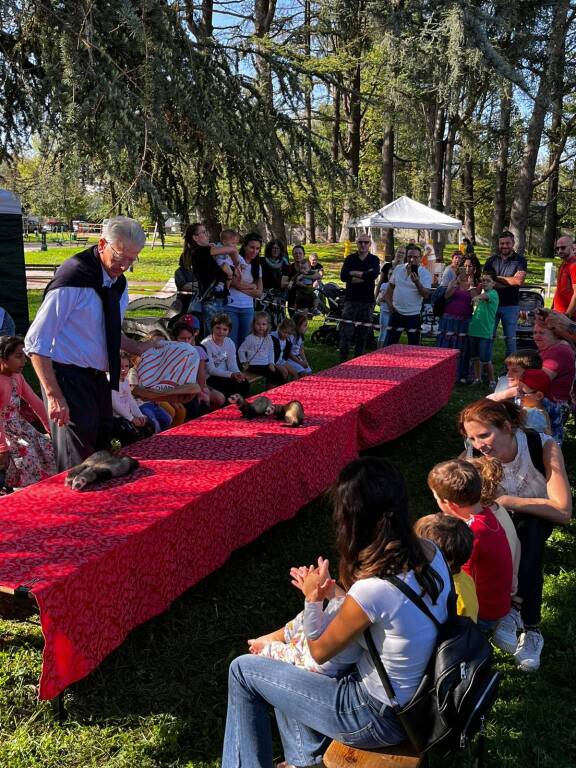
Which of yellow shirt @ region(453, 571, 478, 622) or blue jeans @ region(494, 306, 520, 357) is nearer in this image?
yellow shirt @ region(453, 571, 478, 622)

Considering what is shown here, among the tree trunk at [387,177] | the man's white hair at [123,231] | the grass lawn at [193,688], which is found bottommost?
the grass lawn at [193,688]

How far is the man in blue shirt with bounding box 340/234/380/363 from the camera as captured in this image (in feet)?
30.7

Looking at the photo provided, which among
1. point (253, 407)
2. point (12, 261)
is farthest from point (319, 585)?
point (12, 261)

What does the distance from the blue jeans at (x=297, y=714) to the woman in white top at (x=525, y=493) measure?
1.40m

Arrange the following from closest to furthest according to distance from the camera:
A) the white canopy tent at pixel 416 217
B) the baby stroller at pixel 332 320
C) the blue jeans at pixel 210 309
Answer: the blue jeans at pixel 210 309 → the baby stroller at pixel 332 320 → the white canopy tent at pixel 416 217

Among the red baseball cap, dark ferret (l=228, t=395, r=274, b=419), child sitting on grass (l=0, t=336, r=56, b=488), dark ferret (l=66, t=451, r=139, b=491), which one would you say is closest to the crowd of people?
dark ferret (l=66, t=451, r=139, b=491)

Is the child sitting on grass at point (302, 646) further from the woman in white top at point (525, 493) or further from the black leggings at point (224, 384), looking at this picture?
the black leggings at point (224, 384)

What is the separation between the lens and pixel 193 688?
3.04m

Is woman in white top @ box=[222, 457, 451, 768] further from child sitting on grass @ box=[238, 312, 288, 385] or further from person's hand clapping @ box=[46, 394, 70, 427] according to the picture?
child sitting on grass @ box=[238, 312, 288, 385]

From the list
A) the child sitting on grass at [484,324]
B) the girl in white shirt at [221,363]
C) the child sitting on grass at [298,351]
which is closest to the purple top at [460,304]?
the child sitting on grass at [484,324]

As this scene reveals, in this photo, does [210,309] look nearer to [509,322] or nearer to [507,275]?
[507,275]

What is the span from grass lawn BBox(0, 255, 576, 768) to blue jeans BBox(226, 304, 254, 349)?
3.79m

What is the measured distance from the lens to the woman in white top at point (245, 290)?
7668 millimetres

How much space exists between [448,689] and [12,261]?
8669 millimetres
